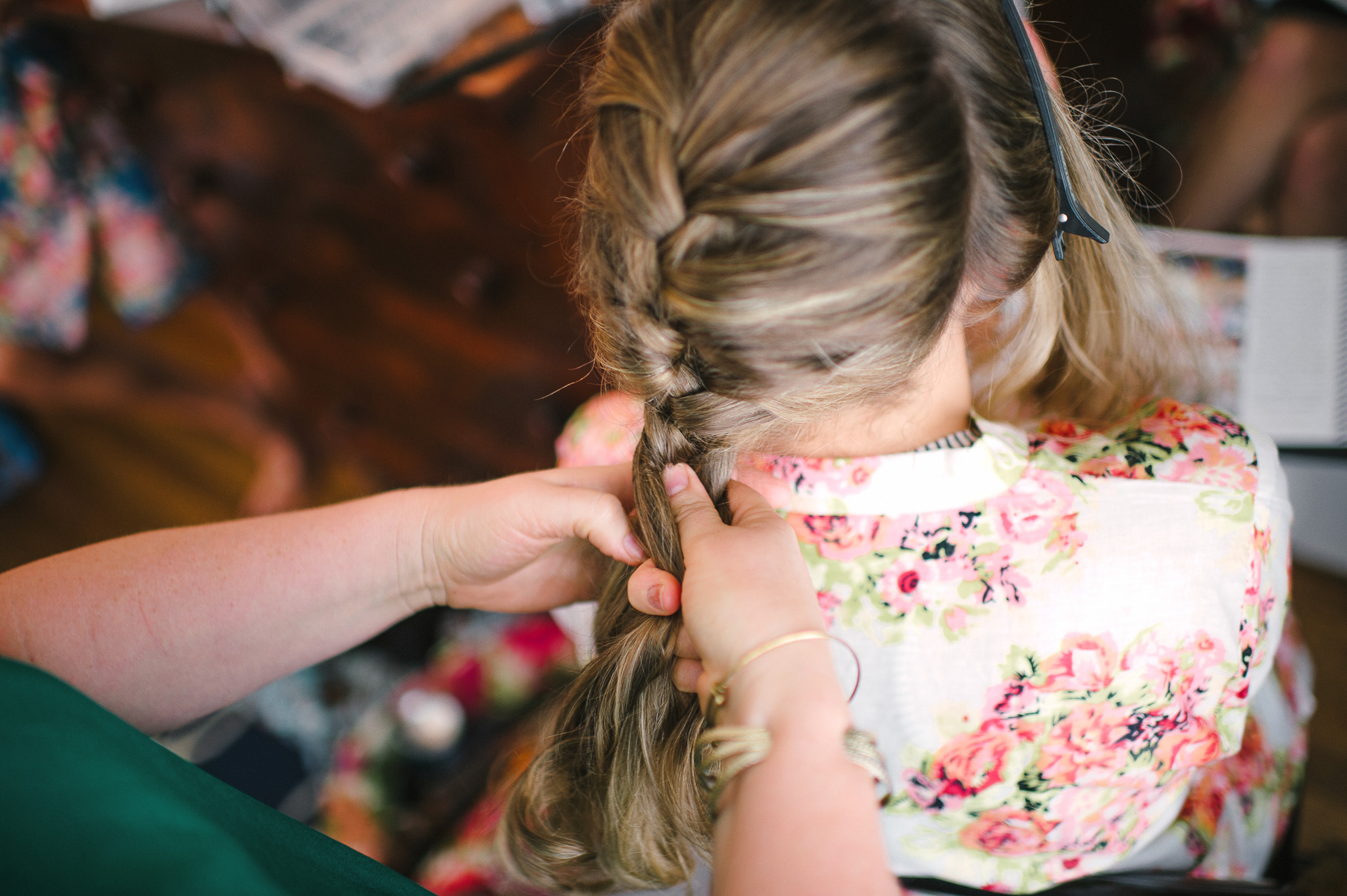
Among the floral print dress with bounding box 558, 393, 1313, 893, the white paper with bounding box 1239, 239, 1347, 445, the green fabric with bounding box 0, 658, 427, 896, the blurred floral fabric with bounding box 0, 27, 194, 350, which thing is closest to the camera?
the green fabric with bounding box 0, 658, 427, 896

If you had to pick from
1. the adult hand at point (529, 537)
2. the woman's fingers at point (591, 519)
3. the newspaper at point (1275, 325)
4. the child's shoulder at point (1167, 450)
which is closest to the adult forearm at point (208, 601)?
the adult hand at point (529, 537)

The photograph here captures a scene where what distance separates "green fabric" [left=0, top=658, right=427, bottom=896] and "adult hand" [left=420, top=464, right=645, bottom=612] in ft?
0.98

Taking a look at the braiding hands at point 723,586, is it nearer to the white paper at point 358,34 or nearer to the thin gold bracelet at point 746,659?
the thin gold bracelet at point 746,659

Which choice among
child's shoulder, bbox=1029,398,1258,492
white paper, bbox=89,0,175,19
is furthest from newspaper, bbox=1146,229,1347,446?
white paper, bbox=89,0,175,19

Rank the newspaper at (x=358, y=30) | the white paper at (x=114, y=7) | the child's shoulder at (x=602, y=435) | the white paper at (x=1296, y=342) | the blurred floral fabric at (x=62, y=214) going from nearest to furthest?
the child's shoulder at (x=602, y=435)
the white paper at (x=1296, y=342)
the newspaper at (x=358, y=30)
the white paper at (x=114, y=7)
the blurred floral fabric at (x=62, y=214)

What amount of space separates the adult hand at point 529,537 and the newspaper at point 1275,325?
0.97 meters

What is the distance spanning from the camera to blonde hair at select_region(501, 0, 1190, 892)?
44 cm

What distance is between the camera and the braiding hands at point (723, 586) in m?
0.52

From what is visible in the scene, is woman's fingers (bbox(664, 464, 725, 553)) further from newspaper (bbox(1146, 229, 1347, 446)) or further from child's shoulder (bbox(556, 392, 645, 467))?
newspaper (bbox(1146, 229, 1347, 446))

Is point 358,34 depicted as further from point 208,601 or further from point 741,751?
point 741,751

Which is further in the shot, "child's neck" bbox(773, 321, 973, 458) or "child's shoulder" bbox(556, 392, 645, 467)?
"child's shoulder" bbox(556, 392, 645, 467)

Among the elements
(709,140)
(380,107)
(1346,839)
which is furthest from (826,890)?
(1346,839)

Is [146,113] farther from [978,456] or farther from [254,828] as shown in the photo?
[978,456]

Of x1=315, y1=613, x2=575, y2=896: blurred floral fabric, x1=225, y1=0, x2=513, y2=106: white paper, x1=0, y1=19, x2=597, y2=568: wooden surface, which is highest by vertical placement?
x1=225, y1=0, x2=513, y2=106: white paper
